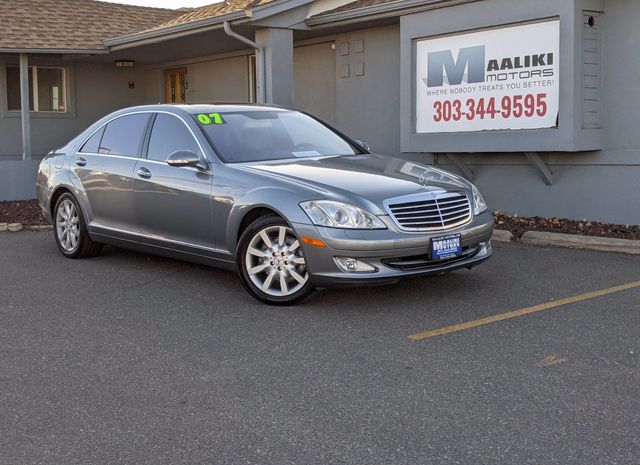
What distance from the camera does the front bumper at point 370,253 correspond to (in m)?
6.04

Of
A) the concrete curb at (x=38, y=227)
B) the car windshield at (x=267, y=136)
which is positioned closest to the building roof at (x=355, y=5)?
the car windshield at (x=267, y=136)

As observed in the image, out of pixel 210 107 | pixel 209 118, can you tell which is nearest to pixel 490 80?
pixel 210 107

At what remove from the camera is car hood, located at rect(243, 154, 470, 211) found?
20.6ft

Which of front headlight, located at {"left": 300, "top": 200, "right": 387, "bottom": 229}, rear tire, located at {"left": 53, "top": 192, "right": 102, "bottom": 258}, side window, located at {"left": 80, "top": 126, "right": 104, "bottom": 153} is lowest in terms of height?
rear tire, located at {"left": 53, "top": 192, "right": 102, "bottom": 258}

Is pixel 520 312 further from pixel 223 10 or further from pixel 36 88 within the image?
pixel 36 88

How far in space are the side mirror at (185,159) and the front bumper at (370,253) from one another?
52.6 inches

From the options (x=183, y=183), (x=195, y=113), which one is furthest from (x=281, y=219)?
(x=195, y=113)

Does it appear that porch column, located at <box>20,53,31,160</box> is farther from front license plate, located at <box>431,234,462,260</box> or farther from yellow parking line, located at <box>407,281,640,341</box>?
yellow parking line, located at <box>407,281,640,341</box>

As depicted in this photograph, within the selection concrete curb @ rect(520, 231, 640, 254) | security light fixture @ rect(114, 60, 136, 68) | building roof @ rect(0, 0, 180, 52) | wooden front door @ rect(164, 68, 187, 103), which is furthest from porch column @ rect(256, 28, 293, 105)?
wooden front door @ rect(164, 68, 187, 103)

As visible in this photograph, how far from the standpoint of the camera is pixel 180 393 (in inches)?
176

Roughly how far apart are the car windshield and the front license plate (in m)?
→ 1.76

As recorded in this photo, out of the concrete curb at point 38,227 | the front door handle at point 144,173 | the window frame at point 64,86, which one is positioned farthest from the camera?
the window frame at point 64,86

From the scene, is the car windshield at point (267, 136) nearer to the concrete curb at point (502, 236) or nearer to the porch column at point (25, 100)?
the concrete curb at point (502, 236)

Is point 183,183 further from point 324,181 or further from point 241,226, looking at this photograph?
point 324,181
